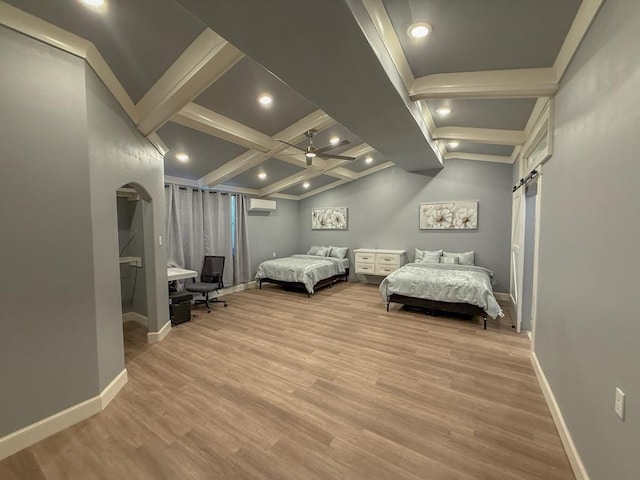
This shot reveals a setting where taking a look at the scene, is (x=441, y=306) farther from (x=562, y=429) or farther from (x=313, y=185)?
(x=313, y=185)

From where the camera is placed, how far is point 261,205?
649 centimetres

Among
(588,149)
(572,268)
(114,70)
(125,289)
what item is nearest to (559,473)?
(572,268)

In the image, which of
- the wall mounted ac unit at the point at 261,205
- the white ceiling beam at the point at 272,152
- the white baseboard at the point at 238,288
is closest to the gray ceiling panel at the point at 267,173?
the wall mounted ac unit at the point at 261,205

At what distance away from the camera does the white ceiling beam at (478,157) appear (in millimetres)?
5203

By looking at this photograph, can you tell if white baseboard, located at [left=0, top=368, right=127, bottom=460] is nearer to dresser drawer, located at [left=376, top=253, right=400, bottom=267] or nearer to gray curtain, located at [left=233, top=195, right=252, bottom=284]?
gray curtain, located at [left=233, top=195, right=252, bottom=284]

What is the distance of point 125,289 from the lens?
432 cm

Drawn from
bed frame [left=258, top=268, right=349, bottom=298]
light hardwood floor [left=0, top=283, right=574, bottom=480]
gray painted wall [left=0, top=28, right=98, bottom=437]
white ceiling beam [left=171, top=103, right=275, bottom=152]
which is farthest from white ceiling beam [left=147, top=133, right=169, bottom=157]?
bed frame [left=258, top=268, right=349, bottom=298]

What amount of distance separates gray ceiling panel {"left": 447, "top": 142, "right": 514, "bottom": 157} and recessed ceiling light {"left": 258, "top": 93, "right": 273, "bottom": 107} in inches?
143

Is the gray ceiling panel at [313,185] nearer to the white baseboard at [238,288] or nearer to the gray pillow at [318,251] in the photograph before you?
the gray pillow at [318,251]

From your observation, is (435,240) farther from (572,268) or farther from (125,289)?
(125,289)

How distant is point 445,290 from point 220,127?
12.9 feet

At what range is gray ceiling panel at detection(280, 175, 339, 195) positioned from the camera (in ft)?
22.3

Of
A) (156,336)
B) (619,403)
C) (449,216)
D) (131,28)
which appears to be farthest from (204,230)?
(619,403)

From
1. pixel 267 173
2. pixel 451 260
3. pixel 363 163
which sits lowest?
pixel 451 260
